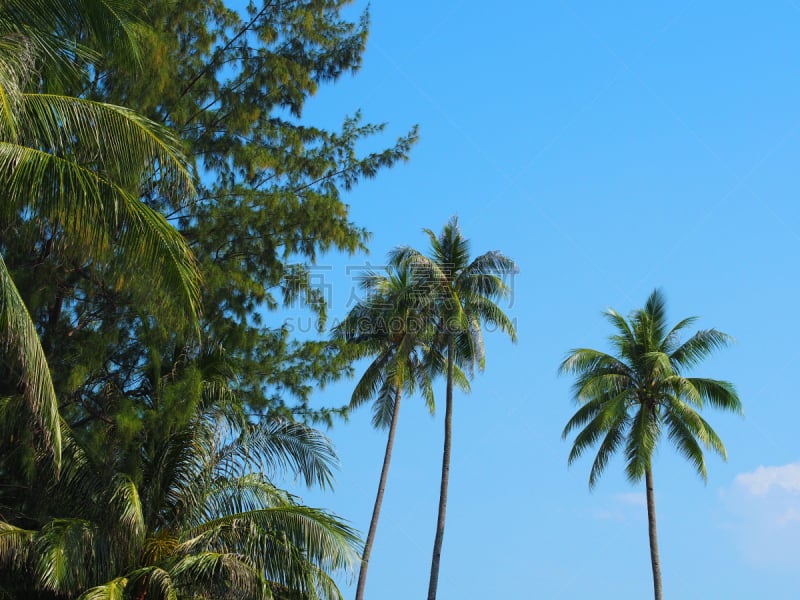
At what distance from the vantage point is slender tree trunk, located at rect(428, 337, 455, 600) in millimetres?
27375

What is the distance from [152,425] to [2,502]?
3.26 metres

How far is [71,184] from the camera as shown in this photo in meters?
9.91

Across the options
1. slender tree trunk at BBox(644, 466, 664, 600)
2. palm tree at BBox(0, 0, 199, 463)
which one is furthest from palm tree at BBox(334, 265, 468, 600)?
palm tree at BBox(0, 0, 199, 463)

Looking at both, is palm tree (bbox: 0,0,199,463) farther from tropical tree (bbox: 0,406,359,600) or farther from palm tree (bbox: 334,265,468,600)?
palm tree (bbox: 334,265,468,600)

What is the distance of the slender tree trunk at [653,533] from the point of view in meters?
28.5

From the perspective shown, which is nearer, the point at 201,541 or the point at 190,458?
the point at 201,541

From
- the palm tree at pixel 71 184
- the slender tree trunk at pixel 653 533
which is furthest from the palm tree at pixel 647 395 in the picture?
the palm tree at pixel 71 184

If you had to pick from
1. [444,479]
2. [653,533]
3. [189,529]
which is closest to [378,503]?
[444,479]

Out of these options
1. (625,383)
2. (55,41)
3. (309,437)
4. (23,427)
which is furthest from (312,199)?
(625,383)

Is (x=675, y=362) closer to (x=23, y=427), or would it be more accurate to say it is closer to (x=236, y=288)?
(x=236, y=288)

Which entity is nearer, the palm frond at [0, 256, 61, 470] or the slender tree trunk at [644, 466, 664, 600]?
the palm frond at [0, 256, 61, 470]

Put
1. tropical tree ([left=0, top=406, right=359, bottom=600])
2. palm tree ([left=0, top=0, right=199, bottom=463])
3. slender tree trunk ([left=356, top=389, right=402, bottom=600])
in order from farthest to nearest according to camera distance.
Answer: slender tree trunk ([left=356, top=389, right=402, bottom=600])
tropical tree ([left=0, top=406, right=359, bottom=600])
palm tree ([left=0, top=0, right=199, bottom=463])

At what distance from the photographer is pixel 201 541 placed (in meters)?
15.4

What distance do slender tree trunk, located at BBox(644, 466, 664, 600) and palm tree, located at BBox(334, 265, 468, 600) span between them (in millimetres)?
6772
